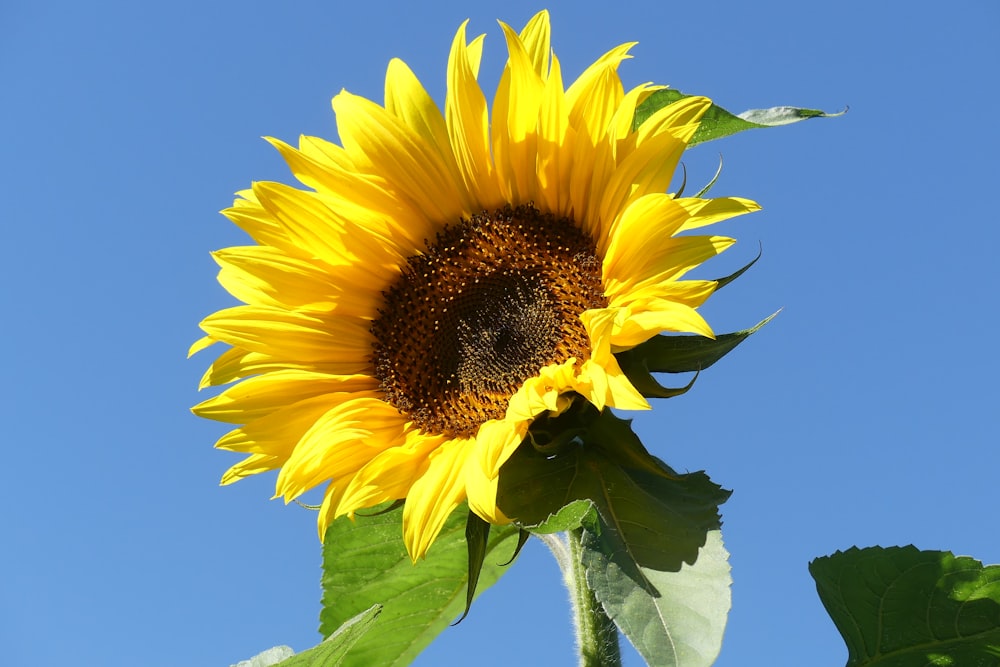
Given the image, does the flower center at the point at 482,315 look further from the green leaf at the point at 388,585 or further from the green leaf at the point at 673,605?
the green leaf at the point at 673,605

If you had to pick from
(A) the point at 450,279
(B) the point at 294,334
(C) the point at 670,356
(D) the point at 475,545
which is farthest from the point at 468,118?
(D) the point at 475,545

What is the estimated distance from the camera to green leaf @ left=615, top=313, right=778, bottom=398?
237 centimetres

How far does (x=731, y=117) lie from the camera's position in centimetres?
252

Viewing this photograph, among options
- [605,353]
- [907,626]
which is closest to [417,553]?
[605,353]

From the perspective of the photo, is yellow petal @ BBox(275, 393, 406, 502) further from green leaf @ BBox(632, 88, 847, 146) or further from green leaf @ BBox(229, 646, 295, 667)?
green leaf @ BBox(632, 88, 847, 146)

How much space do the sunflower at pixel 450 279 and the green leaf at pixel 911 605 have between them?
86 centimetres

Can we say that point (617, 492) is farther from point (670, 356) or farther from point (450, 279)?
point (450, 279)

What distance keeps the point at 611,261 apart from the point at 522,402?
0.49m

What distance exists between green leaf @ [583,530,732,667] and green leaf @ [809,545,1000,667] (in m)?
0.68

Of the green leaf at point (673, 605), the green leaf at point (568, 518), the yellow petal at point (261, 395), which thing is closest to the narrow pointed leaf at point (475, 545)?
the green leaf at point (568, 518)

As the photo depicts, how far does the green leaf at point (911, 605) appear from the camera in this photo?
8.25 ft

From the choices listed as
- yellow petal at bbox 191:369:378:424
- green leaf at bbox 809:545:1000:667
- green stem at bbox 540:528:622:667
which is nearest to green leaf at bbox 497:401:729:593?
green stem at bbox 540:528:622:667

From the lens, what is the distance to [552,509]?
2279mm

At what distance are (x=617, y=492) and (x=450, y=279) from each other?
1.23 m
